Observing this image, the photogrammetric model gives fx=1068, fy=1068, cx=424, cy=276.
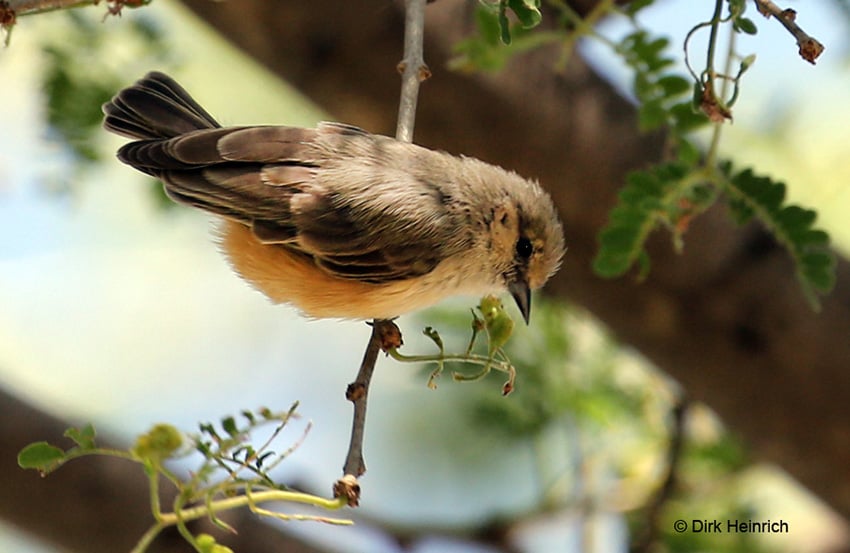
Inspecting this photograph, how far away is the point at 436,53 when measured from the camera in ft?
12.3

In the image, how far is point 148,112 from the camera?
2771 mm

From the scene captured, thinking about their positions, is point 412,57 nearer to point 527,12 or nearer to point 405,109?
point 405,109

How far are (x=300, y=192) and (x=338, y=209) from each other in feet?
0.33

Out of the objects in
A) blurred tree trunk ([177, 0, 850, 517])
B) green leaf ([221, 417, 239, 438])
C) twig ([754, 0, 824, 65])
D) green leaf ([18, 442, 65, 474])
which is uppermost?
blurred tree trunk ([177, 0, 850, 517])

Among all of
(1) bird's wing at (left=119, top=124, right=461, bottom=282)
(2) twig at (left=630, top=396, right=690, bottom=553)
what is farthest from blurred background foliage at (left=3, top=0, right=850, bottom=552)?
(1) bird's wing at (left=119, top=124, right=461, bottom=282)

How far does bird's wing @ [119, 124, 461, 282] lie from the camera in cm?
259

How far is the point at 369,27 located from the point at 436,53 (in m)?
0.26

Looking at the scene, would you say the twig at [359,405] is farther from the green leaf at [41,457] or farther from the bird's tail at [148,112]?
the bird's tail at [148,112]

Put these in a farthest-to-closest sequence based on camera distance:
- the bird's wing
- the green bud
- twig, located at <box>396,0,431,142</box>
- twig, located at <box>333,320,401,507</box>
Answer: the bird's wing < twig, located at <box>396,0,431,142</box> < twig, located at <box>333,320,401,507</box> < the green bud

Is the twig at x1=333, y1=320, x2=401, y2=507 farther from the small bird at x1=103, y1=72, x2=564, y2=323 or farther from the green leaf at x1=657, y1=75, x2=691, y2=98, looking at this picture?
the green leaf at x1=657, y1=75, x2=691, y2=98

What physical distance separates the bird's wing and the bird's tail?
98 mm

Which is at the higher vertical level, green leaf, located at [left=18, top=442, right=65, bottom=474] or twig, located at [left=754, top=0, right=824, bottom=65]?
twig, located at [left=754, top=0, right=824, bottom=65]

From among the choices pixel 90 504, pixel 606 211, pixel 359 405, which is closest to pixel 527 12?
pixel 359 405

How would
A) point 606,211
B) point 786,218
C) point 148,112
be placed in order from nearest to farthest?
point 786,218 < point 148,112 < point 606,211
